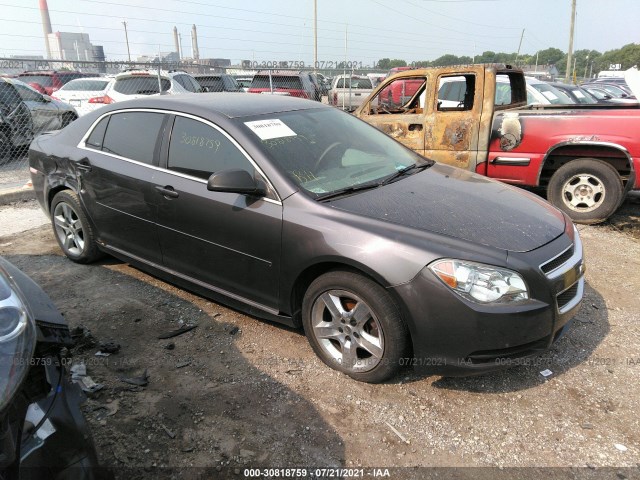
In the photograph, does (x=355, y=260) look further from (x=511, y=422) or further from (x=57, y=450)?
(x=57, y=450)

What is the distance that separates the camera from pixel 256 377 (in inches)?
118

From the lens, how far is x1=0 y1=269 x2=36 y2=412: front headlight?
4.75 ft

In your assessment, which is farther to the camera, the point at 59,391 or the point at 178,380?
the point at 178,380

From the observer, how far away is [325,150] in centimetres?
343

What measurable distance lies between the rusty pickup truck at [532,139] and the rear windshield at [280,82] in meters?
8.22

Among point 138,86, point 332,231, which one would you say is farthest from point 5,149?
point 332,231

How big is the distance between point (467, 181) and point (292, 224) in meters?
1.49

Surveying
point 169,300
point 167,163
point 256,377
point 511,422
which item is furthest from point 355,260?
point 169,300

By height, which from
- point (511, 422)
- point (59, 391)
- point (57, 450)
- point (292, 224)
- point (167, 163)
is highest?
point (167, 163)

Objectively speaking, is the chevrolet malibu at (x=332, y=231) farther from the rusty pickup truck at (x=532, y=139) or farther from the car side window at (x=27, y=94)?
the car side window at (x=27, y=94)

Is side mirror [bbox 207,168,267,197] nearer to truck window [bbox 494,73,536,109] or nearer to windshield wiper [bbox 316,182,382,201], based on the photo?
windshield wiper [bbox 316,182,382,201]

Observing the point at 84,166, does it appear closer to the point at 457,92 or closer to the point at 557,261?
the point at 557,261

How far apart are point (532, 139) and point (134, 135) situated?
15.2 ft

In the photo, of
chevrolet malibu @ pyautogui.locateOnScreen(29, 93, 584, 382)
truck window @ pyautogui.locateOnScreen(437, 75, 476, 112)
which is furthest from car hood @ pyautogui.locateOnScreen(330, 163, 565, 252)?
truck window @ pyautogui.locateOnScreen(437, 75, 476, 112)
